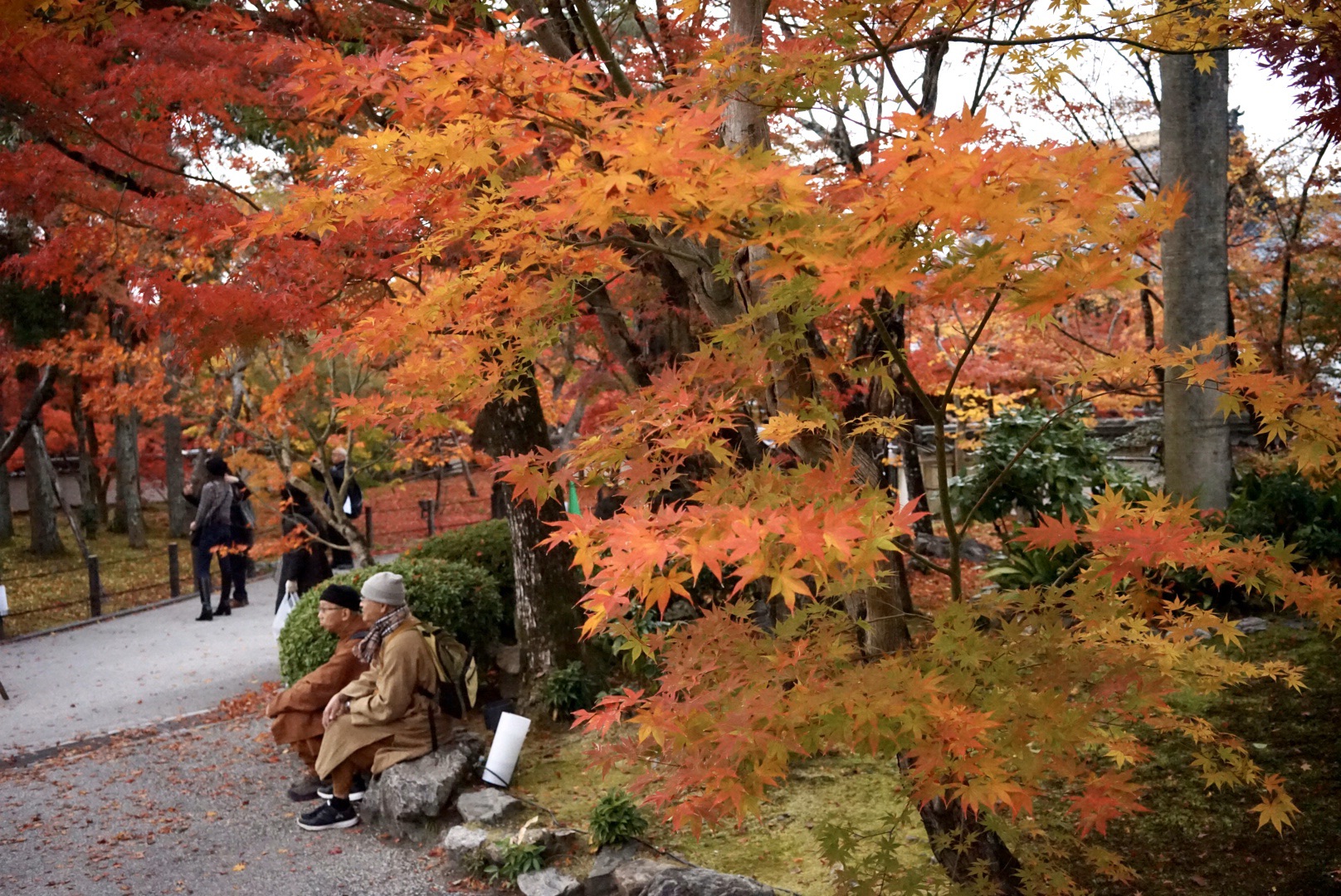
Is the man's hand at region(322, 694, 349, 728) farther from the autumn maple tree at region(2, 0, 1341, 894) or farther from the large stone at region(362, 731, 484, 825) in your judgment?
the autumn maple tree at region(2, 0, 1341, 894)

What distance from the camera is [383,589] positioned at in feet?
18.0

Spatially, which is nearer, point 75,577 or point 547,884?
→ point 547,884

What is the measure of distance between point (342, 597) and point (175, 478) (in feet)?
55.0

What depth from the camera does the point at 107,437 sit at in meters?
23.7

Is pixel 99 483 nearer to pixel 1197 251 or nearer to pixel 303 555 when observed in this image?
pixel 303 555

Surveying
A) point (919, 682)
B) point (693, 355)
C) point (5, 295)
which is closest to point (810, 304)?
point (693, 355)

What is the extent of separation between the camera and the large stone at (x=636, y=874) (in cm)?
453

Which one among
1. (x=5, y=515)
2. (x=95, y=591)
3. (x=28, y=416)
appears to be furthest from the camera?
(x=5, y=515)

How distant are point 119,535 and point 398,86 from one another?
818 inches

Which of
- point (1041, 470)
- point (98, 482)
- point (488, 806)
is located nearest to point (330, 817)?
point (488, 806)

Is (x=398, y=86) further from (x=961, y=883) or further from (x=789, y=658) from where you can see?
(x=961, y=883)

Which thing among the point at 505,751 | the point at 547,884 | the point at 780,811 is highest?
the point at 505,751

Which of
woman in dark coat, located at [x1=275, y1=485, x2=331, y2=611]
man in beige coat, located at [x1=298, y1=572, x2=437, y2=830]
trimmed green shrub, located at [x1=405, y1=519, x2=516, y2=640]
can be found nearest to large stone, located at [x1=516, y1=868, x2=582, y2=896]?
man in beige coat, located at [x1=298, y1=572, x2=437, y2=830]

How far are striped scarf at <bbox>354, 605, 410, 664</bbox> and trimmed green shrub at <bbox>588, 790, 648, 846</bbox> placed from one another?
5.16ft
